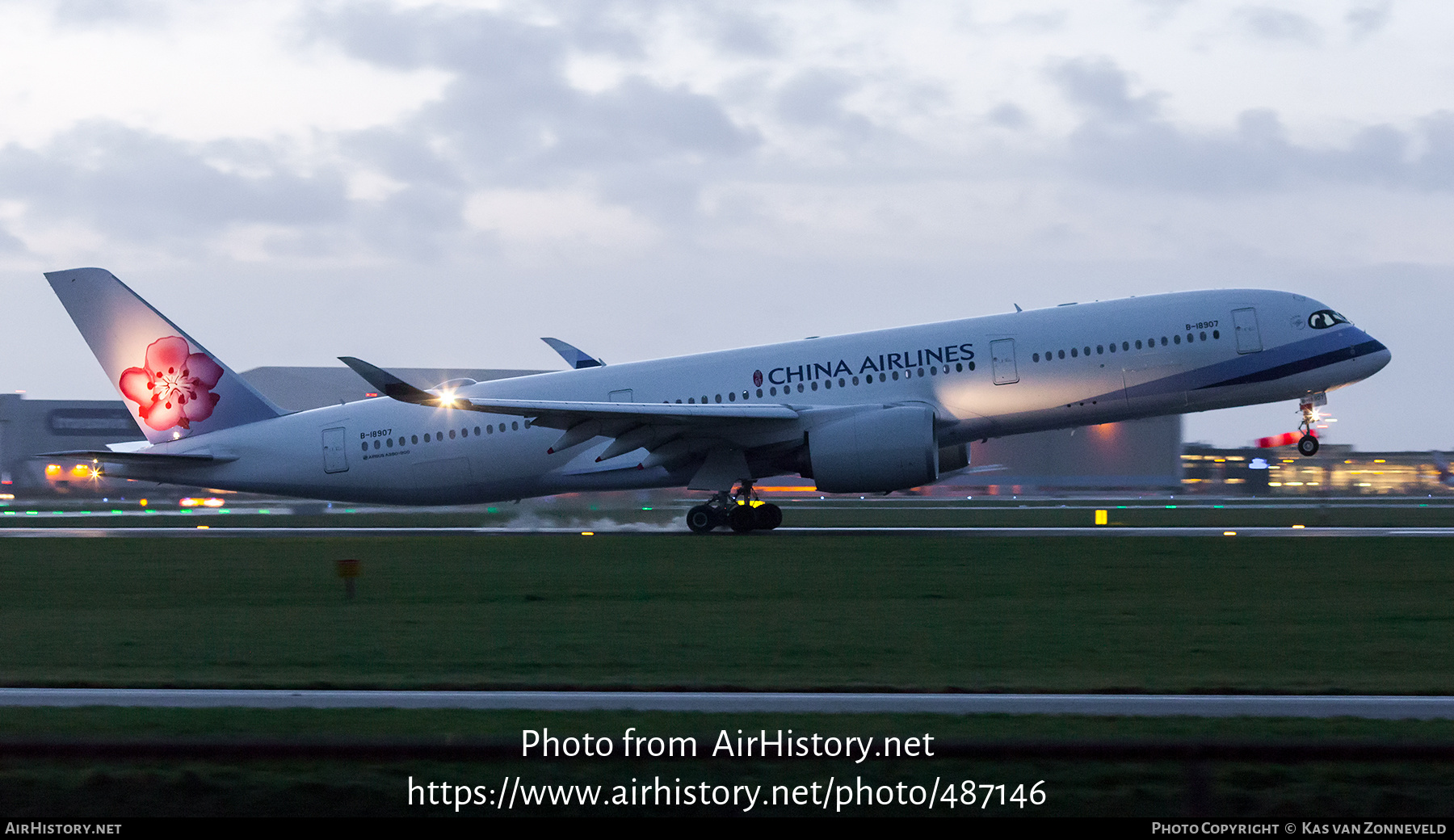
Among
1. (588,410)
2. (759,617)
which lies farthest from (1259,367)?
(759,617)

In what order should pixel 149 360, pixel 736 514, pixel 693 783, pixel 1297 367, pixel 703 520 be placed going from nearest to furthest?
pixel 693 783, pixel 1297 367, pixel 736 514, pixel 703 520, pixel 149 360

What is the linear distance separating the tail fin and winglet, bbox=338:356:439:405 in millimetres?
8221

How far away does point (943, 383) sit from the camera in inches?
1235

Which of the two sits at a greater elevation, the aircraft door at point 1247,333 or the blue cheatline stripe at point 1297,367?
the aircraft door at point 1247,333

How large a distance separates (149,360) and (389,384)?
32.3 feet

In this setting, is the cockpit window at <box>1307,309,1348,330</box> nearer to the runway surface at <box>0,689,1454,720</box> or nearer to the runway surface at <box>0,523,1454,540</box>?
the runway surface at <box>0,523,1454,540</box>

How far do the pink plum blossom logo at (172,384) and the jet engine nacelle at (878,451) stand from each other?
1596 centimetres

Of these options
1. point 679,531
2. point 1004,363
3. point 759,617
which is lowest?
point 759,617

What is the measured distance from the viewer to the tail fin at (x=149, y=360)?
35125 millimetres

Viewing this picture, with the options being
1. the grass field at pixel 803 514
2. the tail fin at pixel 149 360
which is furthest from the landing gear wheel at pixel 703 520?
the tail fin at pixel 149 360

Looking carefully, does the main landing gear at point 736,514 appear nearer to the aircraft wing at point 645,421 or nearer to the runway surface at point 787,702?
the aircraft wing at point 645,421

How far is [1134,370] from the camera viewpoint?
3061 centimetres

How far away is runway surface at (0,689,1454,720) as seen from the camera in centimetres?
1097

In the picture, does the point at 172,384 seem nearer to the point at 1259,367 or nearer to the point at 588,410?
the point at 588,410
